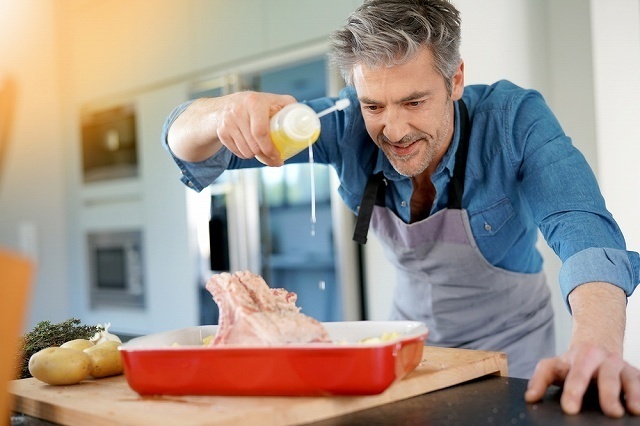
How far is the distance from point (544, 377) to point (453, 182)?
75 cm

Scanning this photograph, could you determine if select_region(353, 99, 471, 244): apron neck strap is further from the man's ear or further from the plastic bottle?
the plastic bottle

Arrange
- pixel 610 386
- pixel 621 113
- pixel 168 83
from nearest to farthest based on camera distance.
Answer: pixel 610 386 < pixel 621 113 < pixel 168 83

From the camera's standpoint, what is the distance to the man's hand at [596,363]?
3.05 feet

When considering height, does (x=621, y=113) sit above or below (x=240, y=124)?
above

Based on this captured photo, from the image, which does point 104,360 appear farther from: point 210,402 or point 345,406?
point 345,406

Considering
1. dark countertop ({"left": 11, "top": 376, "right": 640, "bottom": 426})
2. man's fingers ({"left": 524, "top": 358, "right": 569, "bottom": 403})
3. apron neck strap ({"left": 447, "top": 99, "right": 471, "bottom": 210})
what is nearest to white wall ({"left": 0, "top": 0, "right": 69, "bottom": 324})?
apron neck strap ({"left": 447, "top": 99, "right": 471, "bottom": 210})

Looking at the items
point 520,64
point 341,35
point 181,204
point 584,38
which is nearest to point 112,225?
point 181,204

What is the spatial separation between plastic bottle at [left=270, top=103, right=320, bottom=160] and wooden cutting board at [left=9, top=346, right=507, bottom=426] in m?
0.40

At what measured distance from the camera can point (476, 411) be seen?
957 millimetres

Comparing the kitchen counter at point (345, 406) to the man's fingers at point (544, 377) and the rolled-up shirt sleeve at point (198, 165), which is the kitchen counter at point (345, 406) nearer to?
the man's fingers at point (544, 377)

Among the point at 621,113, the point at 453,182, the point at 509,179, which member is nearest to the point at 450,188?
the point at 453,182

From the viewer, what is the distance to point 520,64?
3.27m

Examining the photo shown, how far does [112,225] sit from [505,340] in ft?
10.1

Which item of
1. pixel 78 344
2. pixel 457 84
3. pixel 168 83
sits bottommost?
pixel 78 344
